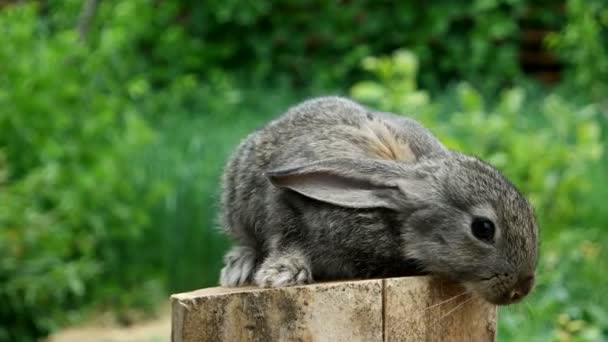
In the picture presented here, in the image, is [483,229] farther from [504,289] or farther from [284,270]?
[284,270]

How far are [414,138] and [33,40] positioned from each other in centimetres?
536

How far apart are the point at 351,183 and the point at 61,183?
4997 mm

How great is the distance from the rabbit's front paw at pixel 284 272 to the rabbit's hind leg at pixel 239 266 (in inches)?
5.6

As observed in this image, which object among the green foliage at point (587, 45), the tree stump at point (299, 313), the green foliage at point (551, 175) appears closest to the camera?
the tree stump at point (299, 313)

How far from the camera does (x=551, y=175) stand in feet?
26.2

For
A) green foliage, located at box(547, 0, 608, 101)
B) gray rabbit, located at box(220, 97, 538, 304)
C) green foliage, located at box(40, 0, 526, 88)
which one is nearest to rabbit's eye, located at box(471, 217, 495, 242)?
gray rabbit, located at box(220, 97, 538, 304)

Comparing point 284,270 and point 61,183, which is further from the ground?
point 61,183

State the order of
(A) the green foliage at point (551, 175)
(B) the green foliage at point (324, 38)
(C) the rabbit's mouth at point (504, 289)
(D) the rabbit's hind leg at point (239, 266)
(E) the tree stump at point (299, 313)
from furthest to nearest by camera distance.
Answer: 1. (B) the green foliage at point (324, 38)
2. (A) the green foliage at point (551, 175)
3. (D) the rabbit's hind leg at point (239, 266)
4. (C) the rabbit's mouth at point (504, 289)
5. (E) the tree stump at point (299, 313)

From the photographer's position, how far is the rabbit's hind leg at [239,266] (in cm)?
367

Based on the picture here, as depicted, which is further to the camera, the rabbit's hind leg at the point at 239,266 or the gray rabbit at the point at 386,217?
the rabbit's hind leg at the point at 239,266

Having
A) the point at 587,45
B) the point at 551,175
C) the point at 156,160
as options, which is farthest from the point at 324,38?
the point at 551,175

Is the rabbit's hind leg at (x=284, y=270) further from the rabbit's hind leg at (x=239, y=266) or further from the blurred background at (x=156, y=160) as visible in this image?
the blurred background at (x=156, y=160)

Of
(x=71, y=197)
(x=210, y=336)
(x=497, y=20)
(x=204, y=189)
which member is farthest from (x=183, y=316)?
(x=497, y=20)

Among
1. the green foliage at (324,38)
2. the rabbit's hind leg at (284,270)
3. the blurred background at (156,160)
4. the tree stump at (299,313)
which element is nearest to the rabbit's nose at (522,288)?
the tree stump at (299,313)
